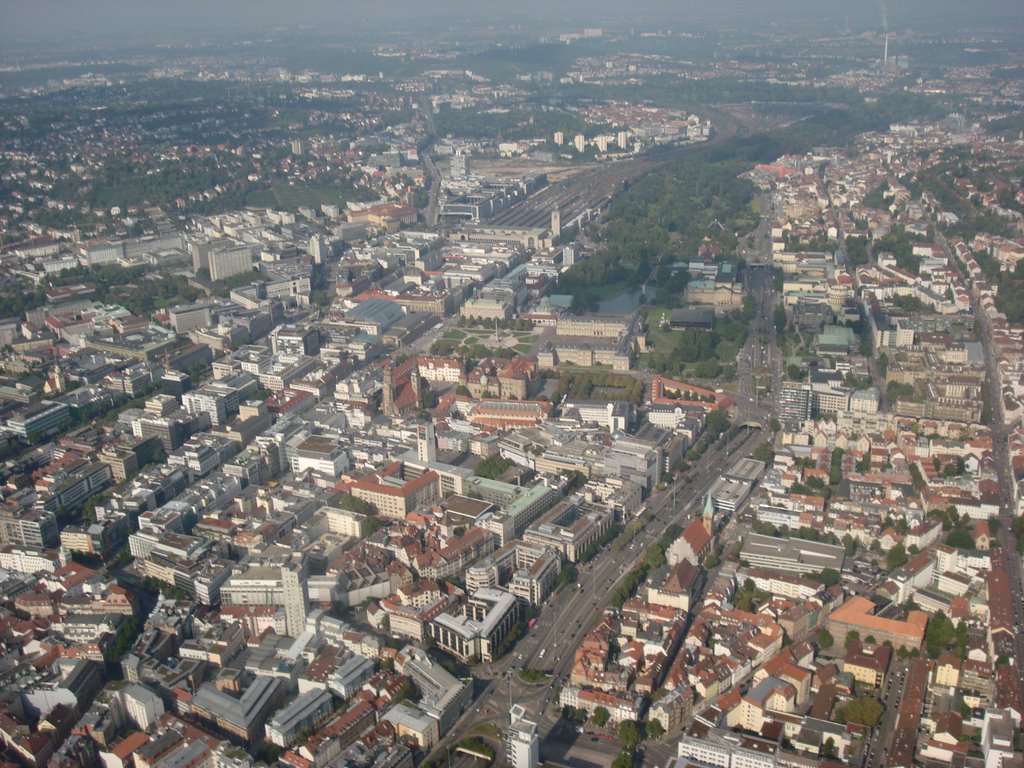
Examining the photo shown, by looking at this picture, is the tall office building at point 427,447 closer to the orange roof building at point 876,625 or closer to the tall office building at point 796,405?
the tall office building at point 796,405

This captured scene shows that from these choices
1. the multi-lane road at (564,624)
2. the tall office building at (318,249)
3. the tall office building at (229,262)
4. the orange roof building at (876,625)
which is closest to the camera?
the multi-lane road at (564,624)

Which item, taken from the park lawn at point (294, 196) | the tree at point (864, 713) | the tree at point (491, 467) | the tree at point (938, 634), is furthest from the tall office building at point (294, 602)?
the park lawn at point (294, 196)

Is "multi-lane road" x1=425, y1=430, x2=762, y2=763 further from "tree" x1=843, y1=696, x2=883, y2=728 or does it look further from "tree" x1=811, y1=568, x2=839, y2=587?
"tree" x1=843, y1=696, x2=883, y2=728

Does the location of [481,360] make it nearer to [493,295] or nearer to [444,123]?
[493,295]

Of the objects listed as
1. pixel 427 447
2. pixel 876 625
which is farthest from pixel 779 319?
pixel 876 625

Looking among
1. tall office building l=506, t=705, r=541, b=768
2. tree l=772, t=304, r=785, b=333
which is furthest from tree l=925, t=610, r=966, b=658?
tree l=772, t=304, r=785, b=333

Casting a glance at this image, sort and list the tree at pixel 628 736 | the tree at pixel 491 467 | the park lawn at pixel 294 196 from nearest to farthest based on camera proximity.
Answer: the tree at pixel 628 736 < the tree at pixel 491 467 < the park lawn at pixel 294 196
